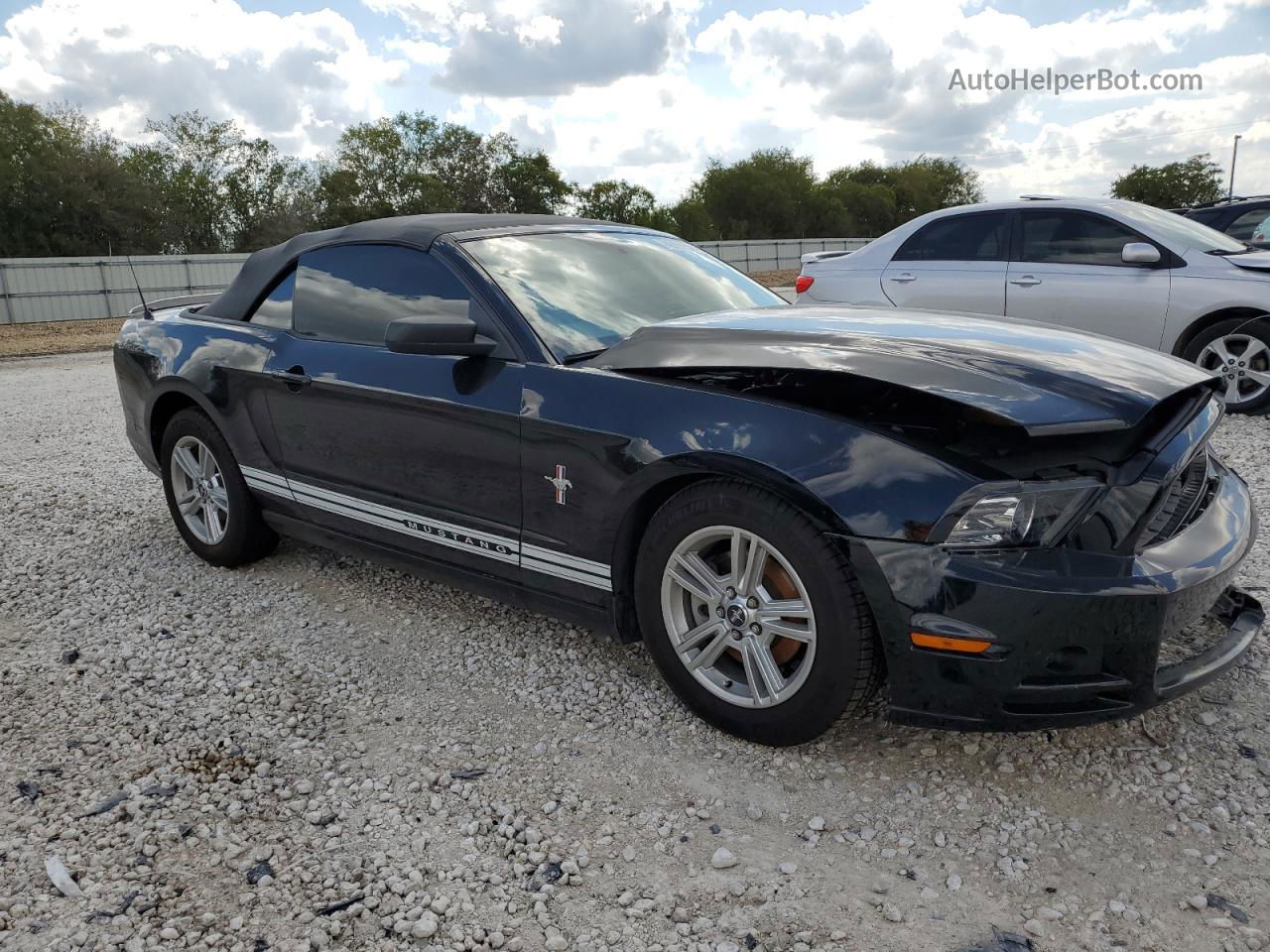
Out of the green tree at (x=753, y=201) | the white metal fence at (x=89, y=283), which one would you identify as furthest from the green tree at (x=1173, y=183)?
the white metal fence at (x=89, y=283)

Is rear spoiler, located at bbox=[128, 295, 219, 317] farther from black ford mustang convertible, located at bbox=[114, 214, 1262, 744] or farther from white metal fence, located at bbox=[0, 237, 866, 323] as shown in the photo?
white metal fence, located at bbox=[0, 237, 866, 323]

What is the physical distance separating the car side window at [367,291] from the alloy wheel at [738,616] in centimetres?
125

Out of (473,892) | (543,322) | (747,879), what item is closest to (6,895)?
(473,892)

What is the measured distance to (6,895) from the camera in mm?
2400

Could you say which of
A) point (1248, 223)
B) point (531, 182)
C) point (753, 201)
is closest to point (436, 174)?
point (531, 182)

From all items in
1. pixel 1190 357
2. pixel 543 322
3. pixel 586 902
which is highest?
pixel 543 322

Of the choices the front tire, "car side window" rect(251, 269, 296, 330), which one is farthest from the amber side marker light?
"car side window" rect(251, 269, 296, 330)

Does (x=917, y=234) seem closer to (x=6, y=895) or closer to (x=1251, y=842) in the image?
(x=1251, y=842)

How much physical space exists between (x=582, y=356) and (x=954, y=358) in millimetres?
1173

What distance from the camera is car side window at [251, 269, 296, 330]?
4246 millimetres

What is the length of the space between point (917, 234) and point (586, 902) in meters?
6.94

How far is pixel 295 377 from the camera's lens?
401 centimetres

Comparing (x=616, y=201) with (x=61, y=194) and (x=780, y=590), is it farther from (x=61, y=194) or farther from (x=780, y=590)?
(x=780, y=590)

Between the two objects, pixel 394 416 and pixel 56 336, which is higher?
pixel 394 416
